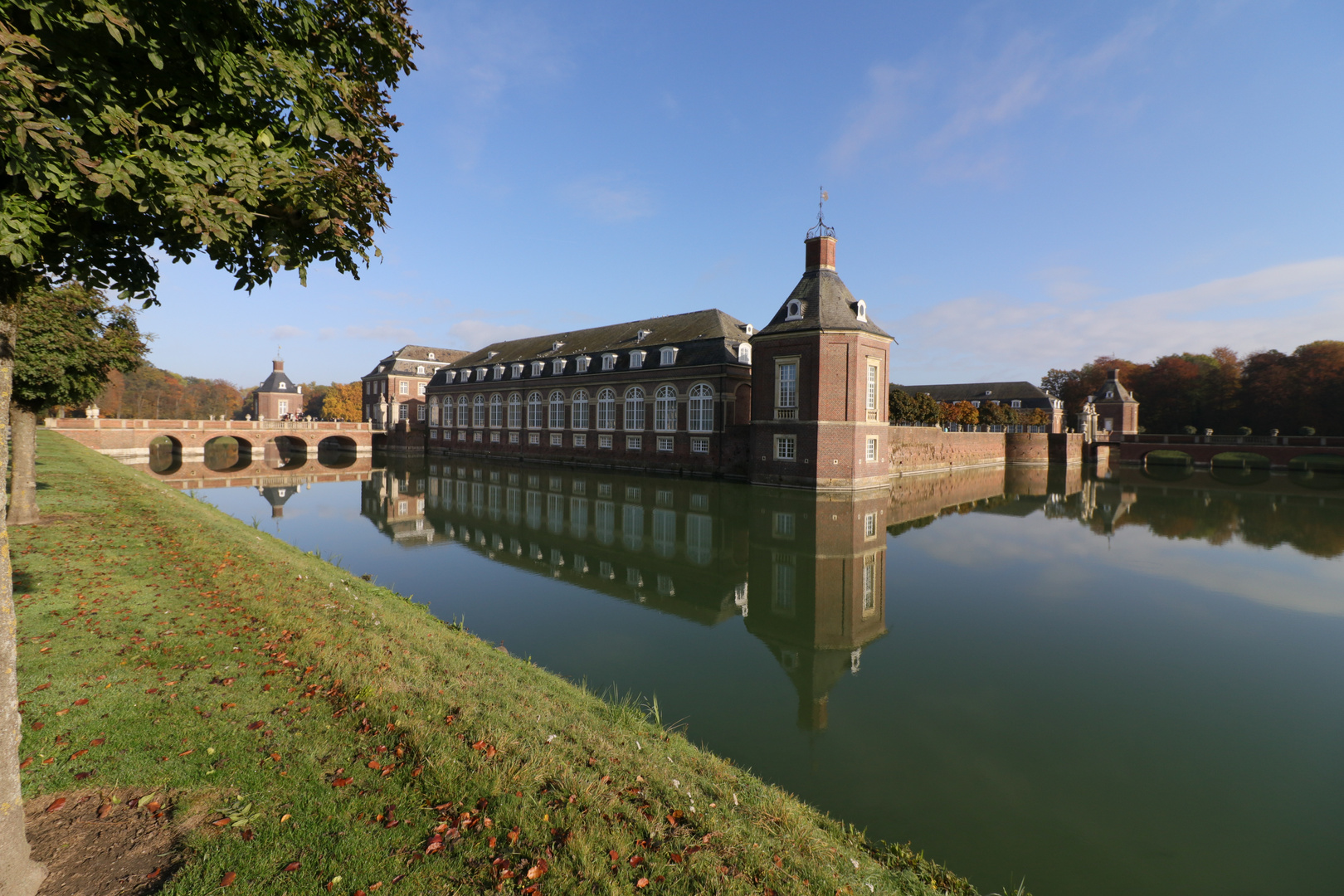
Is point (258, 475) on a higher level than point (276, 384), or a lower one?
lower

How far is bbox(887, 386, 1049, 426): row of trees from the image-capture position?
42094 millimetres

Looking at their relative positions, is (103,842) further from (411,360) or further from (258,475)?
(411,360)

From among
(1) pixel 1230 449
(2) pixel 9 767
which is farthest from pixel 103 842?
(1) pixel 1230 449

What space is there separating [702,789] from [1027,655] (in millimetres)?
6550

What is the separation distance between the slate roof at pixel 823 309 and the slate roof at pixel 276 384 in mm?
73740

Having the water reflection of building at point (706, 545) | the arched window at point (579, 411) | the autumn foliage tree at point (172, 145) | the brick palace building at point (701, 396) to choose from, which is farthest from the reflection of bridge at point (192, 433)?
the autumn foliage tree at point (172, 145)

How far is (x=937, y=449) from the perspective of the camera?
40.2 metres

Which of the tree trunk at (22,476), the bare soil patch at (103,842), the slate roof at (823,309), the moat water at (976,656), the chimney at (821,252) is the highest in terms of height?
the chimney at (821,252)

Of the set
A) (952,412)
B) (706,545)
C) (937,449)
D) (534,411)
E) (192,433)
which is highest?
(952,412)

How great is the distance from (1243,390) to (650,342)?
59448 millimetres

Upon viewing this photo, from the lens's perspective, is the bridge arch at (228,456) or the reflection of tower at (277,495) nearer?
the reflection of tower at (277,495)

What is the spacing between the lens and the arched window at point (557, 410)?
4244cm

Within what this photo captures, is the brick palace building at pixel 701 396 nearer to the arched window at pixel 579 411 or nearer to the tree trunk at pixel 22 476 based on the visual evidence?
the arched window at pixel 579 411

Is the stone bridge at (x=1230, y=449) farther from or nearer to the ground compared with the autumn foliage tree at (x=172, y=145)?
nearer to the ground
